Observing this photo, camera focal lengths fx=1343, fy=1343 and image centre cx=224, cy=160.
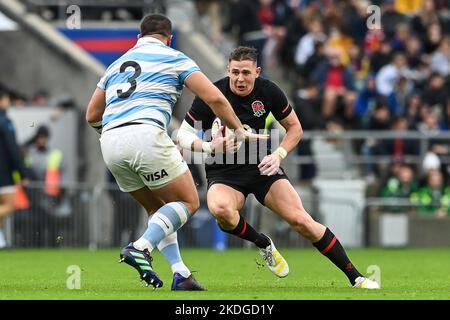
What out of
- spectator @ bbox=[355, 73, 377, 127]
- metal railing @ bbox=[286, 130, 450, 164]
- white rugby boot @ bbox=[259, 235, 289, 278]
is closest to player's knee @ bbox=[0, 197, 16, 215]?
metal railing @ bbox=[286, 130, 450, 164]

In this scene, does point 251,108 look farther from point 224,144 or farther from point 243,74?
point 224,144

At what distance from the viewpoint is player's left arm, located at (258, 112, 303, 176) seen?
38.6 ft

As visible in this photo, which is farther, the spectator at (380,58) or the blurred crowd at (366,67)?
the spectator at (380,58)

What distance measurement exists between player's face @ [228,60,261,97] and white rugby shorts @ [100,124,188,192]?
1257 mm

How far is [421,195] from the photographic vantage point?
2356 cm

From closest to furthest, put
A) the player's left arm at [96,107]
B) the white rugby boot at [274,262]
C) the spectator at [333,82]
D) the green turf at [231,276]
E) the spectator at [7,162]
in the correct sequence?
the green turf at [231,276] < the player's left arm at [96,107] < the white rugby boot at [274,262] < the spectator at [7,162] < the spectator at [333,82]

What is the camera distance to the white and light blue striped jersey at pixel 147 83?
1119 centimetres

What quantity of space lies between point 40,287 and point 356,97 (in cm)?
1383

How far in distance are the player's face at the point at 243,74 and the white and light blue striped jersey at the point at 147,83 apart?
1.00 meters

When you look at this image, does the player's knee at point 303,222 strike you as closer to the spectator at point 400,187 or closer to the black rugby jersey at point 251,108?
the black rugby jersey at point 251,108

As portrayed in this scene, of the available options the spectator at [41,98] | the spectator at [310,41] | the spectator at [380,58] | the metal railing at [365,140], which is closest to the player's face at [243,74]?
the metal railing at [365,140]
